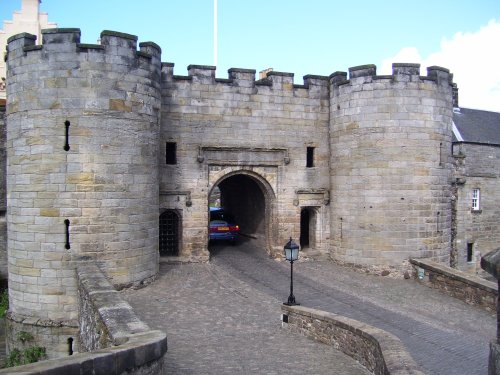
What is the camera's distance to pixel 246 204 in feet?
71.4

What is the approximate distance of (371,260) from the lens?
16.5 m

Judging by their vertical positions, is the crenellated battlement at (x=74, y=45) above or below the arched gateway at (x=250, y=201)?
above

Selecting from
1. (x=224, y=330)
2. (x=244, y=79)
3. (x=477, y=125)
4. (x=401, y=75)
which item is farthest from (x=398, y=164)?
(x=477, y=125)

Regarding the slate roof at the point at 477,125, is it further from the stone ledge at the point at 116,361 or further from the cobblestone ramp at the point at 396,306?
the stone ledge at the point at 116,361

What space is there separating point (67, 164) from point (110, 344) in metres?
6.56

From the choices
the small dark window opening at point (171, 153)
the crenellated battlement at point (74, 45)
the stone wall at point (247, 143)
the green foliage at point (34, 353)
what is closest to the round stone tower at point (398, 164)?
the stone wall at point (247, 143)

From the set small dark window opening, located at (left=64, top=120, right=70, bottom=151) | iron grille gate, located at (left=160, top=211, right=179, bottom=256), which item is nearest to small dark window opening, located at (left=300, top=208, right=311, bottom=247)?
iron grille gate, located at (left=160, top=211, right=179, bottom=256)

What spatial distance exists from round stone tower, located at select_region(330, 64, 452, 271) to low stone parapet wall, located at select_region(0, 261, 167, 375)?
958cm

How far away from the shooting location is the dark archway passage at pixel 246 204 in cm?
2009

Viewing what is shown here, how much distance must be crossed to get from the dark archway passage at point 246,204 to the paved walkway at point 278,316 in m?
2.76

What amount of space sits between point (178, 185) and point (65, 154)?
4.81 meters

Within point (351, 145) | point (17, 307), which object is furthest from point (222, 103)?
point (17, 307)

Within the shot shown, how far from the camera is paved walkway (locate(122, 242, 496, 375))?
352 inches

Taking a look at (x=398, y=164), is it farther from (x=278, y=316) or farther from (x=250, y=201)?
(x=278, y=316)
